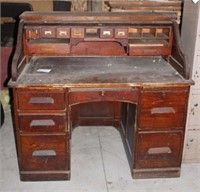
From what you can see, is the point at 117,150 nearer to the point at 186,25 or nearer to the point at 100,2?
the point at 186,25

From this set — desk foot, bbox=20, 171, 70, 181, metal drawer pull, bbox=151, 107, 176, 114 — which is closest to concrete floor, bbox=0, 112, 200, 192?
desk foot, bbox=20, 171, 70, 181

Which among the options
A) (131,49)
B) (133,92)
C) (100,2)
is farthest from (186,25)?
(100,2)

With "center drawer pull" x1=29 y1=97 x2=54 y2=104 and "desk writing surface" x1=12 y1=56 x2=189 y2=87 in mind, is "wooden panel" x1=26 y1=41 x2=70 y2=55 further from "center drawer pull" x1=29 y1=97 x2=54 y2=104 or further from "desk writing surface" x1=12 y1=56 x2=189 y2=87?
"center drawer pull" x1=29 y1=97 x2=54 y2=104

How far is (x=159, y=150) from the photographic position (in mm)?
2322

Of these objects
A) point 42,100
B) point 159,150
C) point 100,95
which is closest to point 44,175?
point 42,100

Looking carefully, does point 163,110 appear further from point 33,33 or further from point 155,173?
A: point 33,33

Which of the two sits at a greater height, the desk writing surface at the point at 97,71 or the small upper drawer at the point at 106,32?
the small upper drawer at the point at 106,32

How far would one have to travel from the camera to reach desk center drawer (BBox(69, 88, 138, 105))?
210cm

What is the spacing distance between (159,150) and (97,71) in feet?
2.30

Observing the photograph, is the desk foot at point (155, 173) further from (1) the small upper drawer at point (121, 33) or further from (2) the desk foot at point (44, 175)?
(1) the small upper drawer at point (121, 33)

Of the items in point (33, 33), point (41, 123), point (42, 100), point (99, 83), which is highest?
point (33, 33)

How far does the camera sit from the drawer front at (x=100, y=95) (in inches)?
82.7

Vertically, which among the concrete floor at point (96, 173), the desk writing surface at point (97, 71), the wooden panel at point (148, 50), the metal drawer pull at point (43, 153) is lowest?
the concrete floor at point (96, 173)

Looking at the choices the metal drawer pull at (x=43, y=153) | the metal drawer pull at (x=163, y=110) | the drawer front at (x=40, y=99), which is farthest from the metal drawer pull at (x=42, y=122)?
the metal drawer pull at (x=163, y=110)
